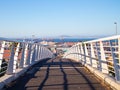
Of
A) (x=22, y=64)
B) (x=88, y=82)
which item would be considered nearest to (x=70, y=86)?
(x=88, y=82)

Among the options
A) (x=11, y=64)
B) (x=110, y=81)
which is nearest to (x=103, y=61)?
(x=110, y=81)

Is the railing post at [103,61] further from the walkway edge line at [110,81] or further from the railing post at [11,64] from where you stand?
the railing post at [11,64]

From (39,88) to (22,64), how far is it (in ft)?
17.0

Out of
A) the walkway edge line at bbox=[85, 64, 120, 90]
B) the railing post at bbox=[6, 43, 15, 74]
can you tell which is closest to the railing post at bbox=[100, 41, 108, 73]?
the walkway edge line at bbox=[85, 64, 120, 90]

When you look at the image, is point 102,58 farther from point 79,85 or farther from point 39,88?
point 39,88

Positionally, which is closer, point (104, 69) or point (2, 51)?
point (2, 51)

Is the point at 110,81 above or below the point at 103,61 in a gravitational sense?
below

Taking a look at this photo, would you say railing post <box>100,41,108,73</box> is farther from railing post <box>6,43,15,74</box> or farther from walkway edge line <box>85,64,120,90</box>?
railing post <box>6,43,15,74</box>

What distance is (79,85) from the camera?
32.9 feet

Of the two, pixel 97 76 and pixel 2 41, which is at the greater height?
pixel 2 41

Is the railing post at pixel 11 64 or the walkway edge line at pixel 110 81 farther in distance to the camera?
the railing post at pixel 11 64

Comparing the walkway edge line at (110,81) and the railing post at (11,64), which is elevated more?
the railing post at (11,64)

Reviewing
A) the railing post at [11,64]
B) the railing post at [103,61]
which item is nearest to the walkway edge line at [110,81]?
the railing post at [103,61]

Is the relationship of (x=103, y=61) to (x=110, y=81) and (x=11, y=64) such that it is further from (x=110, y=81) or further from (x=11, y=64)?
(x=11, y=64)
